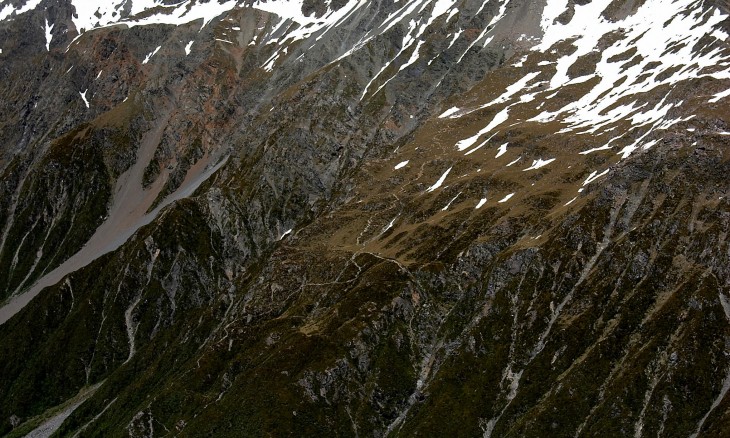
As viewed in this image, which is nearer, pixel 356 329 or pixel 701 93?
pixel 356 329

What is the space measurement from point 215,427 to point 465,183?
95901 mm

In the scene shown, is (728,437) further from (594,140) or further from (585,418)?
(594,140)

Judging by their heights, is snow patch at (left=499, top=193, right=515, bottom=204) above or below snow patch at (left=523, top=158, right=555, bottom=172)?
above

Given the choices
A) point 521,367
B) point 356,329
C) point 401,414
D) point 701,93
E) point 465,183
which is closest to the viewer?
point 521,367

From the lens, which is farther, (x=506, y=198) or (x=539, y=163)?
(x=539, y=163)

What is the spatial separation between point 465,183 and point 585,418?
8850cm

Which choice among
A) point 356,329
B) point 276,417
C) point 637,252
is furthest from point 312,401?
point 637,252

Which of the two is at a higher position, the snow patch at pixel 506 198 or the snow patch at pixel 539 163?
the snow patch at pixel 506 198

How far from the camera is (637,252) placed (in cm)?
14075

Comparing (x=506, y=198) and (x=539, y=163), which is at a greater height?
(x=506, y=198)

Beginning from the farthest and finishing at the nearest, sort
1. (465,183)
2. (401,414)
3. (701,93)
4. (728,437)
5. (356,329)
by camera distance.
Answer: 1. (465,183)
2. (701,93)
3. (356,329)
4. (401,414)
5. (728,437)

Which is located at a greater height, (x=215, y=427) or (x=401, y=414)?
(x=215, y=427)

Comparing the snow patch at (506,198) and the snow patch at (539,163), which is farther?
the snow patch at (539,163)

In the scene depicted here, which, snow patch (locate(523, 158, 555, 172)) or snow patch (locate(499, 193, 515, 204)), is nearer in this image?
snow patch (locate(499, 193, 515, 204))
